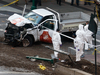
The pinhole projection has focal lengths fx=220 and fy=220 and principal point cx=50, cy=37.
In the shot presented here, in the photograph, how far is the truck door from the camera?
12.7m

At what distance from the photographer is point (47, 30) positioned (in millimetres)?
12758

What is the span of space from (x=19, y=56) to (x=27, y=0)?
59.3 ft

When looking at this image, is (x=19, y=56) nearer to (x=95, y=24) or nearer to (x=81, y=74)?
(x=81, y=74)

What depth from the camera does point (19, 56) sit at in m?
10.4

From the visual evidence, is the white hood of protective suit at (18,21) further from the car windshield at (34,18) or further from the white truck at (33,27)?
the car windshield at (34,18)

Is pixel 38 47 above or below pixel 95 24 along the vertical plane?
below

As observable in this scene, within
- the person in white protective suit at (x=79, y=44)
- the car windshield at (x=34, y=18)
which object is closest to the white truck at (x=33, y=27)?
the car windshield at (x=34, y=18)

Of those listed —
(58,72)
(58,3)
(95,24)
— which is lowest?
(58,72)

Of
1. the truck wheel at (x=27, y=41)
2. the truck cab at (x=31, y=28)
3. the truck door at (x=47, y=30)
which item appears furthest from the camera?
the truck door at (x=47, y=30)

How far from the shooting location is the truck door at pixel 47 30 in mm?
12727

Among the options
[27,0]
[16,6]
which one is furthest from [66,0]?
[16,6]

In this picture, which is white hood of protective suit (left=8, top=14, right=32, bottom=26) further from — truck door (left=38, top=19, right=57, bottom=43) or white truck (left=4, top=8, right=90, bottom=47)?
truck door (left=38, top=19, right=57, bottom=43)

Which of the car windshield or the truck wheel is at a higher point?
the car windshield

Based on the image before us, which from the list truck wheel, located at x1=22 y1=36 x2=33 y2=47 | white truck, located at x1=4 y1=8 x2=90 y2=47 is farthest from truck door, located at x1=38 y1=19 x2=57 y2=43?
truck wheel, located at x1=22 y1=36 x2=33 y2=47
